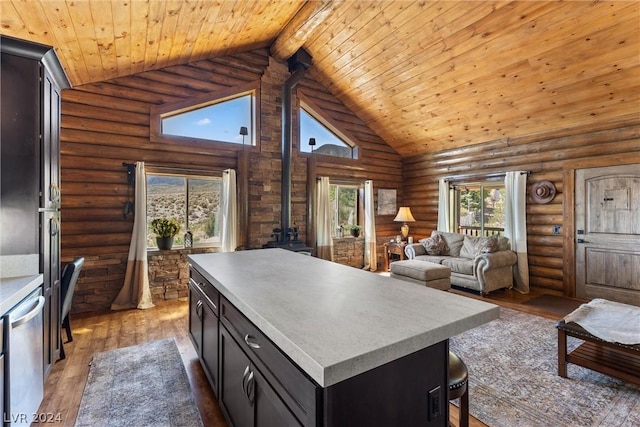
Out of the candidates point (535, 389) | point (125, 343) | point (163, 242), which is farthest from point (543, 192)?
point (125, 343)

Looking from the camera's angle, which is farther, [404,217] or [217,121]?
[404,217]

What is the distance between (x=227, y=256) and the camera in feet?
8.50

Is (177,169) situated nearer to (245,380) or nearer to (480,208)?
(245,380)

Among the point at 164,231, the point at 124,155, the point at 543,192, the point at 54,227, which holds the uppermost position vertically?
the point at 124,155

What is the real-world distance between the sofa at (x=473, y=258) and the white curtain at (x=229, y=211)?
332 cm

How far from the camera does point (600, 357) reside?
7.79 ft

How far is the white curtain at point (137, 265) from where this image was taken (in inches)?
164

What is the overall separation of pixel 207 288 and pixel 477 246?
15.3 feet

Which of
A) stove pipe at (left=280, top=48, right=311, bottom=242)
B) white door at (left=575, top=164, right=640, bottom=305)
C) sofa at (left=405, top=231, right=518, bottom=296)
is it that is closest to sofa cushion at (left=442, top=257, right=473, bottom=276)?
sofa at (left=405, top=231, right=518, bottom=296)

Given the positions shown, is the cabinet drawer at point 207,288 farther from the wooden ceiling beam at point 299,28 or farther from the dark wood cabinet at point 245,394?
the wooden ceiling beam at point 299,28

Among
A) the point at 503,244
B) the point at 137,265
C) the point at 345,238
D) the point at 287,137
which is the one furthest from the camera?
the point at 345,238

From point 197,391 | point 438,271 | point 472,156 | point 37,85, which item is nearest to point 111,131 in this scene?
point 37,85

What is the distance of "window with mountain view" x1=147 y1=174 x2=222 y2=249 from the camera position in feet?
15.0

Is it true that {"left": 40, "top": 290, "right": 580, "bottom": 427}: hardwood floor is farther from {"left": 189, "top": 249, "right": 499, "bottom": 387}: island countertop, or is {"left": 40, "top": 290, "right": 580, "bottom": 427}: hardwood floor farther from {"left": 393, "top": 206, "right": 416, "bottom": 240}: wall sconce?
{"left": 393, "top": 206, "right": 416, "bottom": 240}: wall sconce
